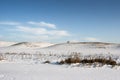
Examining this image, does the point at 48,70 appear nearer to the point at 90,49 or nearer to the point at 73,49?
the point at 90,49

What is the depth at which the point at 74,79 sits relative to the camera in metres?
7.04

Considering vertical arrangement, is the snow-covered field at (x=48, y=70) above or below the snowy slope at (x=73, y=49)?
below

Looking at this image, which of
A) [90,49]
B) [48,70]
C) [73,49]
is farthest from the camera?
[73,49]

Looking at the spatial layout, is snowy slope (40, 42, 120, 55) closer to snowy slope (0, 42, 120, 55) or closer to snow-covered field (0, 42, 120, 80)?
snowy slope (0, 42, 120, 55)

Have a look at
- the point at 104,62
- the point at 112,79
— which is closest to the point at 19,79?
the point at 112,79

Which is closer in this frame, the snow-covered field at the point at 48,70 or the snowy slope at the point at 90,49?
the snow-covered field at the point at 48,70

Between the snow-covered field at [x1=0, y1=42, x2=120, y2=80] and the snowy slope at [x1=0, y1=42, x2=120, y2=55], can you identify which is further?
the snowy slope at [x1=0, y1=42, x2=120, y2=55]

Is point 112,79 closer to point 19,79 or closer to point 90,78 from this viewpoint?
point 90,78

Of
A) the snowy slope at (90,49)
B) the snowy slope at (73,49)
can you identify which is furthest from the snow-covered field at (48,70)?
the snowy slope at (90,49)

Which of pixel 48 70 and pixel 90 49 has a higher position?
pixel 90 49

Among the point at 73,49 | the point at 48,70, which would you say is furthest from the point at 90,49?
Result: the point at 48,70

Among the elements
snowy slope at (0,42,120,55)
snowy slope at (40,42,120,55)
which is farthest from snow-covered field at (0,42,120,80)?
snowy slope at (40,42,120,55)

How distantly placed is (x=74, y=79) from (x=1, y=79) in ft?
7.12

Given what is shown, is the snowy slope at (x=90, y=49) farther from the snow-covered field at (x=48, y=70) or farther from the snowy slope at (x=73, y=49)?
the snow-covered field at (x=48, y=70)
